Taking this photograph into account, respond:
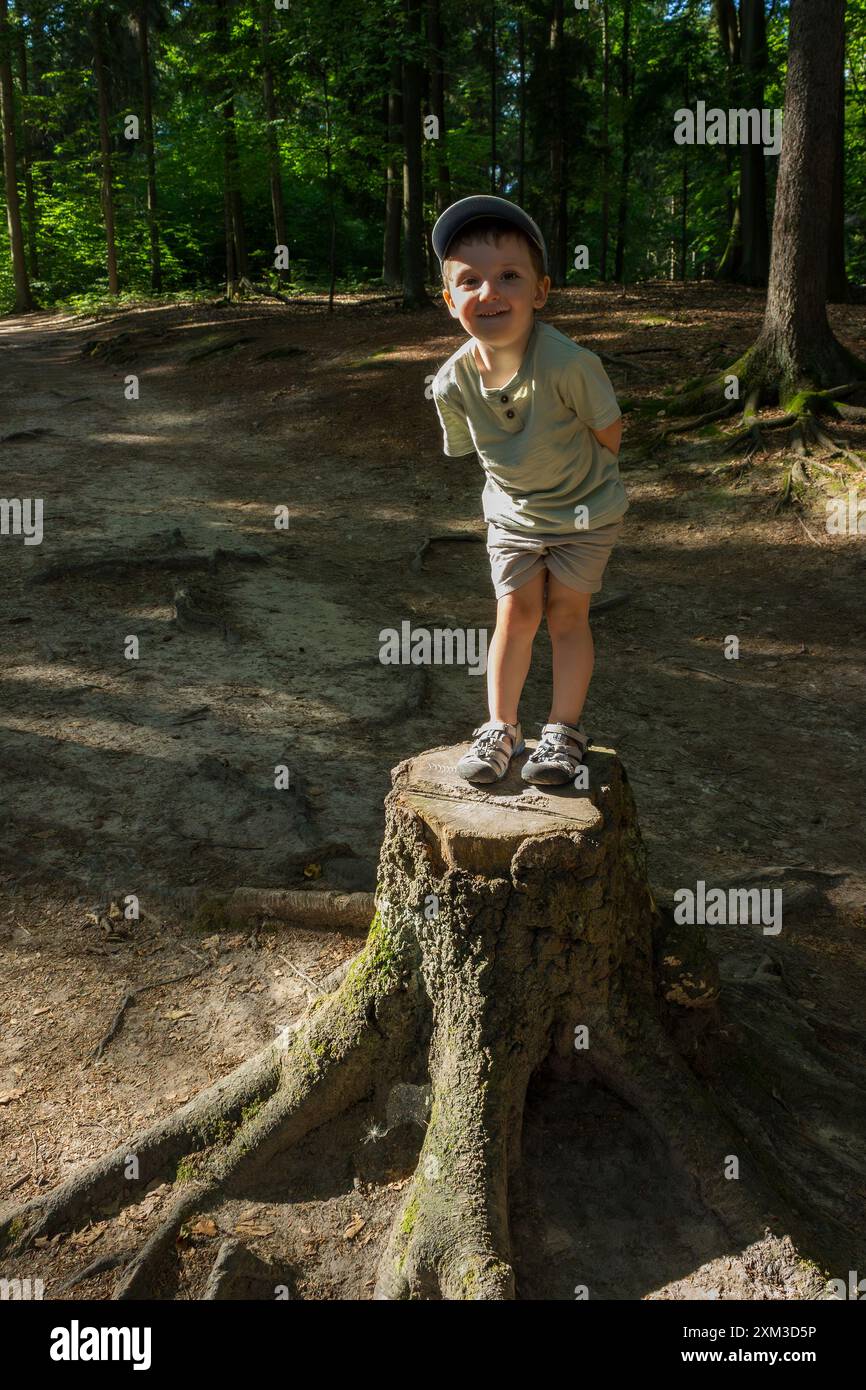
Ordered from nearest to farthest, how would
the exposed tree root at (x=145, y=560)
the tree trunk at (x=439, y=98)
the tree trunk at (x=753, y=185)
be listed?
the exposed tree root at (x=145, y=560) → the tree trunk at (x=753, y=185) → the tree trunk at (x=439, y=98)

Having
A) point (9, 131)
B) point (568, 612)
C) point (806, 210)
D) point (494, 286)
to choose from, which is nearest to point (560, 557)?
point (568, 612)

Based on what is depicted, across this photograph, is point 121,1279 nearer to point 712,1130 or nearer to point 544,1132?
point 544,1132

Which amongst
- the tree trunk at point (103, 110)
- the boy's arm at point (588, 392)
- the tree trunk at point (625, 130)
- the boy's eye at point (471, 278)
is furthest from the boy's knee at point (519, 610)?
the tree trunk at point (103, 110)

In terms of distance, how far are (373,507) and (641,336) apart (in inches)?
239

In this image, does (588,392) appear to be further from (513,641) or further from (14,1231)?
(14,1231)

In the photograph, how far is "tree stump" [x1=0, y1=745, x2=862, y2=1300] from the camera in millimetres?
2912

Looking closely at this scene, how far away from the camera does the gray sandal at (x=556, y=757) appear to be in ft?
10.7

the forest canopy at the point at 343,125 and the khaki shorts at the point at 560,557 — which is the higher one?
the forest canopy at the point at 343,125

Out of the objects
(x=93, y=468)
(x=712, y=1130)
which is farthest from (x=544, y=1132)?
(x=93, y=468)

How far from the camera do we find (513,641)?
12.0 ft

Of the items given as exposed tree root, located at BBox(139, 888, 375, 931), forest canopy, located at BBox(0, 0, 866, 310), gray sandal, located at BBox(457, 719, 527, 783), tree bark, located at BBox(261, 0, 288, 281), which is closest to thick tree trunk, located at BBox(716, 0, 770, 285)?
forest canopy, located at BBox(0, 0, 866, 310)

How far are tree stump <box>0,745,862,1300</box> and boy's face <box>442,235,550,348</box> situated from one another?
4.66 ft

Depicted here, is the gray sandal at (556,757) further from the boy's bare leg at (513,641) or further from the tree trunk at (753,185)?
the tree trunk at (753,185)

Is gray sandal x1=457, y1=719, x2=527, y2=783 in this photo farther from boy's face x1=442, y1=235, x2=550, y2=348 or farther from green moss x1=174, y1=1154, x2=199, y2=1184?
green moss x1=174, y1=1154, x2=199, y2=1184
